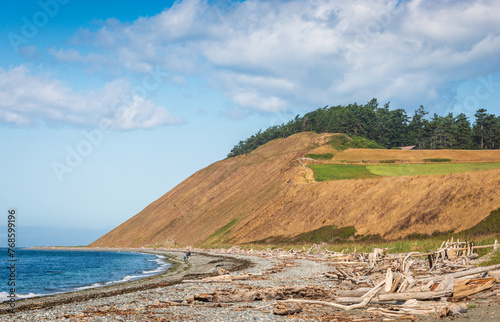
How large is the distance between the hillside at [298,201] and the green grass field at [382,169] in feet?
13.6

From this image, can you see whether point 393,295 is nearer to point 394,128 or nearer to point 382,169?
point 382,169

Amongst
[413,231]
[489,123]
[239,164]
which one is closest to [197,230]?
[239,164]

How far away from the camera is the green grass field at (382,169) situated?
77938mm

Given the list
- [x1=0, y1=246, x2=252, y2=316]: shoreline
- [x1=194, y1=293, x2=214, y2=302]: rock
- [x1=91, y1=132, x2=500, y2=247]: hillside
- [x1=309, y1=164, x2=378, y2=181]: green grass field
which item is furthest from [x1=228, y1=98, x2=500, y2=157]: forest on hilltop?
Answer: [x1=194, y1=293, x2=214, y2=302]: rock

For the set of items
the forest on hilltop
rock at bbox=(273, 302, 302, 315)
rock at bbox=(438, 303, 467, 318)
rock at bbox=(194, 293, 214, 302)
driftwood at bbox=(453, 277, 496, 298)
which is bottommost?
rock at bbox=(194, 293, 214, 302)

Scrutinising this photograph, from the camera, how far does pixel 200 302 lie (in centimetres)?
1730

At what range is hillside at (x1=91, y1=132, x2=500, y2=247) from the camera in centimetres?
4916

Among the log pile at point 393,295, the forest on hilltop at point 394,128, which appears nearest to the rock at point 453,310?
the log pile at point 393,295

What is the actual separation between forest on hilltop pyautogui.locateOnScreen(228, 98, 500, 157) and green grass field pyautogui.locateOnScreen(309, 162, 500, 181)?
189 ft

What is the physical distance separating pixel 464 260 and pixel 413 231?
26227mm

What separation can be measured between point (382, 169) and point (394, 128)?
7552 centimetres

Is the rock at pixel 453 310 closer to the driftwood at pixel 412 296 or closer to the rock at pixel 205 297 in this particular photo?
the driftwood at pixel 412 296

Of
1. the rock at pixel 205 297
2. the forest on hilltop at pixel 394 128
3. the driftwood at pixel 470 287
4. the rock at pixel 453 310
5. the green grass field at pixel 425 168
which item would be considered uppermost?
the forest on hilltop at pixel 394 128

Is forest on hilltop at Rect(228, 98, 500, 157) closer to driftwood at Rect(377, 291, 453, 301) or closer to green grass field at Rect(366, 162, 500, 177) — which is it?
green grass field at Rect(366, 162, 500, 177)
